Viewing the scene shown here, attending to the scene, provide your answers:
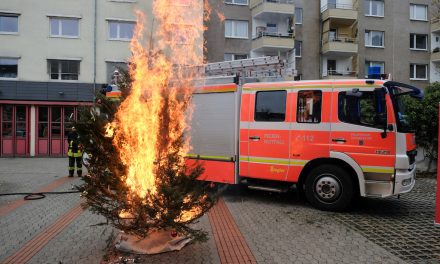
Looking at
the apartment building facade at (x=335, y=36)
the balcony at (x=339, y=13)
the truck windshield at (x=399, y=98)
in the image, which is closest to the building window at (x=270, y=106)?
the truck windshield at (x=399, y=98)

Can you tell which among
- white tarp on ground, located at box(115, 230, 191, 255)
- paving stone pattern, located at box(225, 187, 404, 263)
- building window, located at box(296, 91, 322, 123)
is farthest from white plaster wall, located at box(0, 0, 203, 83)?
white tarp on ground, located at box(115, 230, 191, 255)

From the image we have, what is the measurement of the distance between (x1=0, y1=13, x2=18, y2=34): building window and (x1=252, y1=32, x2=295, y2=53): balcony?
17.1 m

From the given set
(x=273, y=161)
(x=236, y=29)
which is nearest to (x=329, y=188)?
(x=273, y=161)

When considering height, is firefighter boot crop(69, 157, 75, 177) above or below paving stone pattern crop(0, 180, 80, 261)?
above

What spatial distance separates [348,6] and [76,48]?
22881 millimetres

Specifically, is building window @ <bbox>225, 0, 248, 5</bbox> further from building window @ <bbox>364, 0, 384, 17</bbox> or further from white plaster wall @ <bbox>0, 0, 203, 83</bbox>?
building window @ <bbox>364, 0, 384, 17</bbox>

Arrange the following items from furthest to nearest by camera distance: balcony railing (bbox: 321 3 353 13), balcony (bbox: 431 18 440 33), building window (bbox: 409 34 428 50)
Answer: building window (bbox: 409 34 428 50) → balcony (bbox: 431 18 440 33) → balcony railing (bbox: 321 3 353 13)

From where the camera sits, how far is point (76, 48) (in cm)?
2486

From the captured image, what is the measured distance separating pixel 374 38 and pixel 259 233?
31654mm

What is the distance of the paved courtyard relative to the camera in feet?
17.7

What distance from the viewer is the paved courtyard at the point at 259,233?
5391mm

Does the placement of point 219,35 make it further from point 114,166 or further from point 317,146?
point 114,166

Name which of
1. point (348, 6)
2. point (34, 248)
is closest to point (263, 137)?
point (34, 248)

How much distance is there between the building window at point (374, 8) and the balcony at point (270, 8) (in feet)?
24.5
